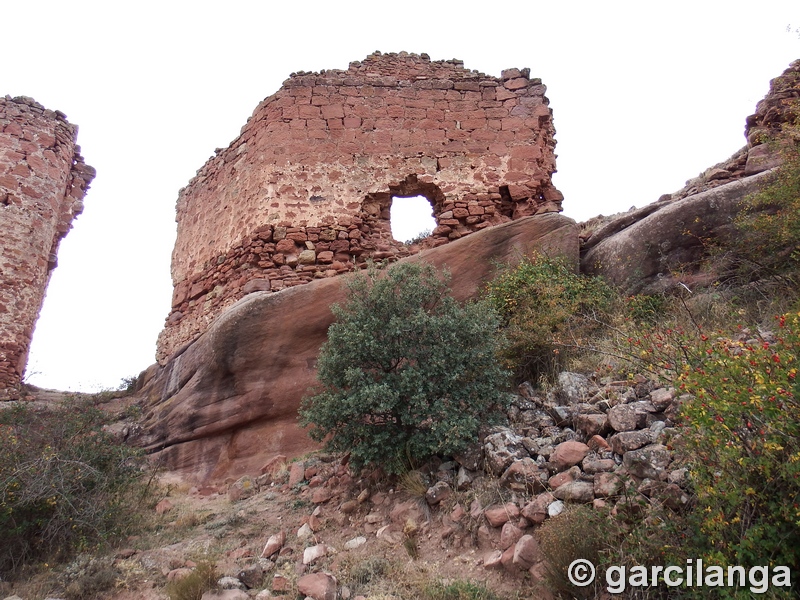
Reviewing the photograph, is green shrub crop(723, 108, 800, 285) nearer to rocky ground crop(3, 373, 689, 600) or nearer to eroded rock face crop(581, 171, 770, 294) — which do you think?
eroded rock face crop(581, 171, 770, 294)

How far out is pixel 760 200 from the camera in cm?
635

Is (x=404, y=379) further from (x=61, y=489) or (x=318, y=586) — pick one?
(x=61, y=489)

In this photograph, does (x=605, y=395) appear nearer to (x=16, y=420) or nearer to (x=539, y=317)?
(x=539, y=317)

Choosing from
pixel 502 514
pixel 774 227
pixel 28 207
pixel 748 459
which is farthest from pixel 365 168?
Answer: pixel 748 459

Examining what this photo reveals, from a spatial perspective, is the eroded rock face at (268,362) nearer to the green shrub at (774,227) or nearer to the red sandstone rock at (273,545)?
the green shrub at (774,227)

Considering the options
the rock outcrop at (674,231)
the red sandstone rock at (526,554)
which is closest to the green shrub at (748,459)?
the red sandstone rock at (526,554)

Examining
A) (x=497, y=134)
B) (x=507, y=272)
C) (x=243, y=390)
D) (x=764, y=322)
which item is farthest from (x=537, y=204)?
(x=243, y=390)

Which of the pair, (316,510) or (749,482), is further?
(316,510)

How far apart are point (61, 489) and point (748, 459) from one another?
19.1 feet

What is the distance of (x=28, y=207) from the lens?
11367mm

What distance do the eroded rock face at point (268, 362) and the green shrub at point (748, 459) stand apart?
4271 mm

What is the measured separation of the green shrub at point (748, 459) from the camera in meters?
2.78

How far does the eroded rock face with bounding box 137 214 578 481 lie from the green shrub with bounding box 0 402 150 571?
0.94m

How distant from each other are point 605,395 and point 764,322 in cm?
173
